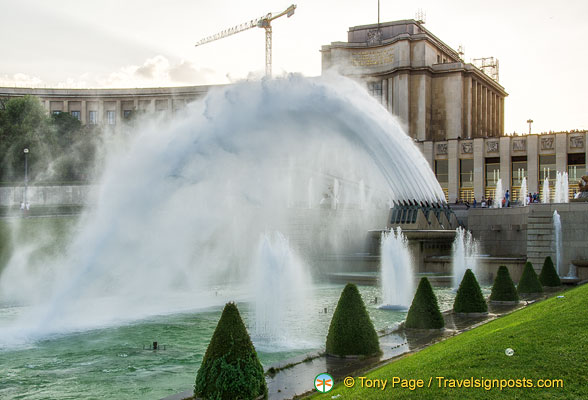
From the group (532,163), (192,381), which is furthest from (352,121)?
(532,163)

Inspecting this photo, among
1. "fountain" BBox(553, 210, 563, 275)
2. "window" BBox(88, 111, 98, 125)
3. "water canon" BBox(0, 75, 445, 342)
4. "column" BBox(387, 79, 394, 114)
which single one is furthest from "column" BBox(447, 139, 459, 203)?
"window" BBox(88, 111, 98, 125)

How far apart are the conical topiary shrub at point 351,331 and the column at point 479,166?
61.6 metres

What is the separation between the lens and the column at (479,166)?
73.0 m

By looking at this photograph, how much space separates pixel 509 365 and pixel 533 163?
6438cm

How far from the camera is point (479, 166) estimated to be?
73188 mm

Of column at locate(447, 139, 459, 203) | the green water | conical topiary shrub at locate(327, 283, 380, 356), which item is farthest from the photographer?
column at locate(447, 139, 459, 203)

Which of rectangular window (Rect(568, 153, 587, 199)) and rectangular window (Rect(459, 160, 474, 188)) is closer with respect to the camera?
rectangular window (Rect(568, 153, 587, 199))

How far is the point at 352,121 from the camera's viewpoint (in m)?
31.6

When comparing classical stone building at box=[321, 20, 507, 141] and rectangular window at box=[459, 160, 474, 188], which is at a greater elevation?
classical stone building at box=[321, 20, 507, 141]

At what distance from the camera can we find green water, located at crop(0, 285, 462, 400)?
13688mm

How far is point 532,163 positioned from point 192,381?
6305 centimetres

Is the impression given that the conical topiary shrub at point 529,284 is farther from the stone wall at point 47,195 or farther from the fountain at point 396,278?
the stone wall at point 47,195

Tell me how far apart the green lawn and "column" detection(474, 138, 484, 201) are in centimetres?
6246

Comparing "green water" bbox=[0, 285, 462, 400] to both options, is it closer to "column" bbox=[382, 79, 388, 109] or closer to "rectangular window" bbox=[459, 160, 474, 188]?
"rectangular window" bbox=[459, 160, 474, 188]
